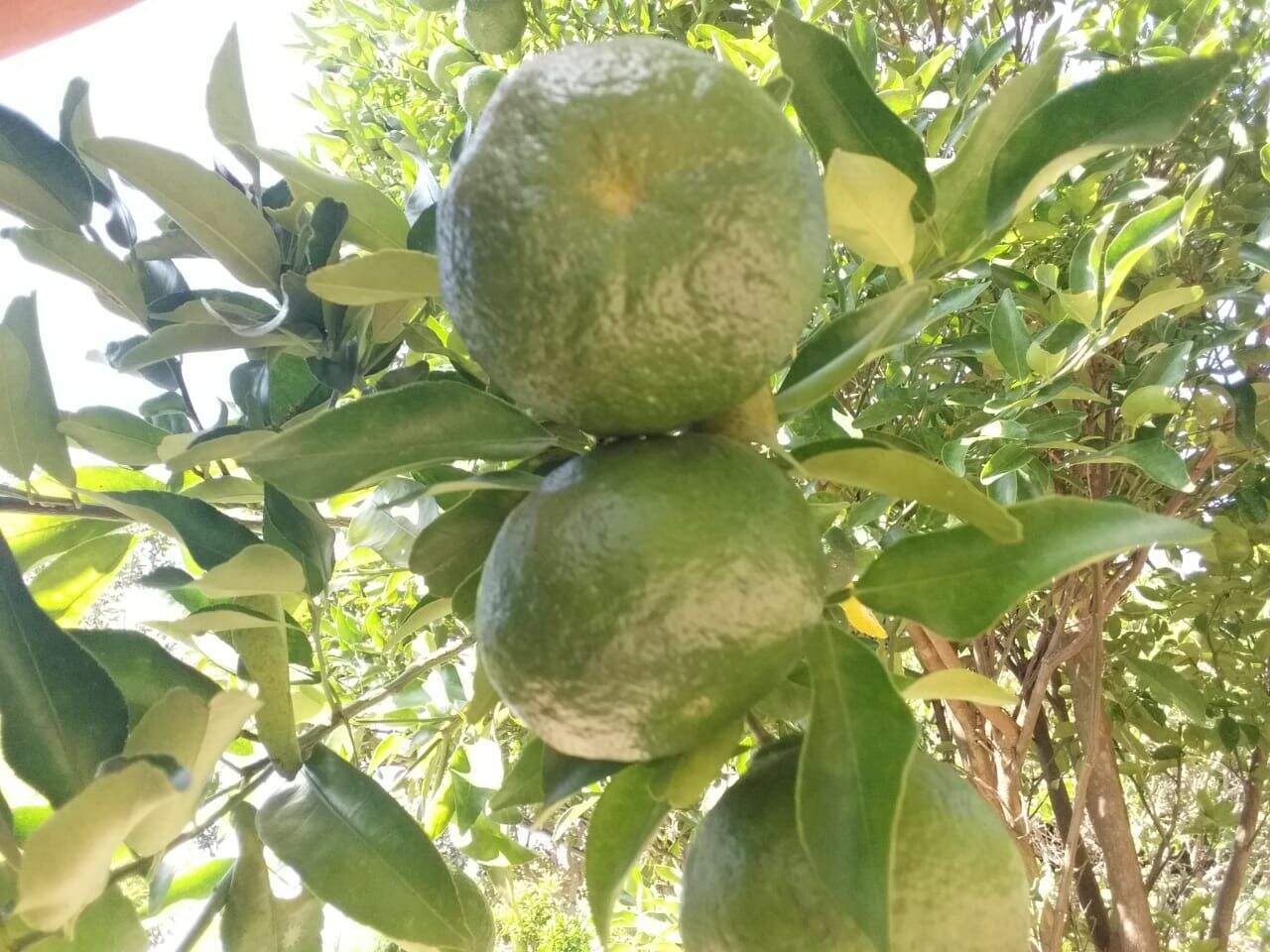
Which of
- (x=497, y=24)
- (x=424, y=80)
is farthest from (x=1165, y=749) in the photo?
(x=424, y=80)

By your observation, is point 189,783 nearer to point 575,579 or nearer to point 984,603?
point 575,579

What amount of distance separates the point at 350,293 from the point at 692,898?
1.00 ft

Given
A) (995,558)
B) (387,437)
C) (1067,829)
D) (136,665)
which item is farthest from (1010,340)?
(1067,829)

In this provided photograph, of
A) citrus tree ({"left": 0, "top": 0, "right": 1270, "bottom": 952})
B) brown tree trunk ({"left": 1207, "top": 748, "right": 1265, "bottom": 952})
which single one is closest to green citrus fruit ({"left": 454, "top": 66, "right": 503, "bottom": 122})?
citrus tree ({"left": 0, "top": 0, "right": 1270, "bottom": 952})

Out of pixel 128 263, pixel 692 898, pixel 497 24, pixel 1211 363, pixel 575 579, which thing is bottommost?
pixel 692 898

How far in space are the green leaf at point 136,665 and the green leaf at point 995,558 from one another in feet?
1.11

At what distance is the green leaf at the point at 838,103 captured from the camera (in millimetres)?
406

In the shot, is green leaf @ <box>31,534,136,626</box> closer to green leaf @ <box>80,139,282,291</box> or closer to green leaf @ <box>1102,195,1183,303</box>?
green leaf @ <box>80,139,282,291</box>

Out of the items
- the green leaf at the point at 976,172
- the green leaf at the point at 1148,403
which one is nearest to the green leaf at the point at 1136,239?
the green leaf at the point at 1148,403

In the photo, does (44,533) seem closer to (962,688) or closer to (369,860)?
(369,860)

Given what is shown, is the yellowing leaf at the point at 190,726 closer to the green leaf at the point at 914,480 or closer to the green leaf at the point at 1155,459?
the green leaf at the point at 914,480

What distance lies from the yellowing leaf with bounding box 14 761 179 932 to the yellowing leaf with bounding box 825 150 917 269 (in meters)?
0.32

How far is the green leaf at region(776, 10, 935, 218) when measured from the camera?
1.33 feet

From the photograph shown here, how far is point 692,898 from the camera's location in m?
0.40
